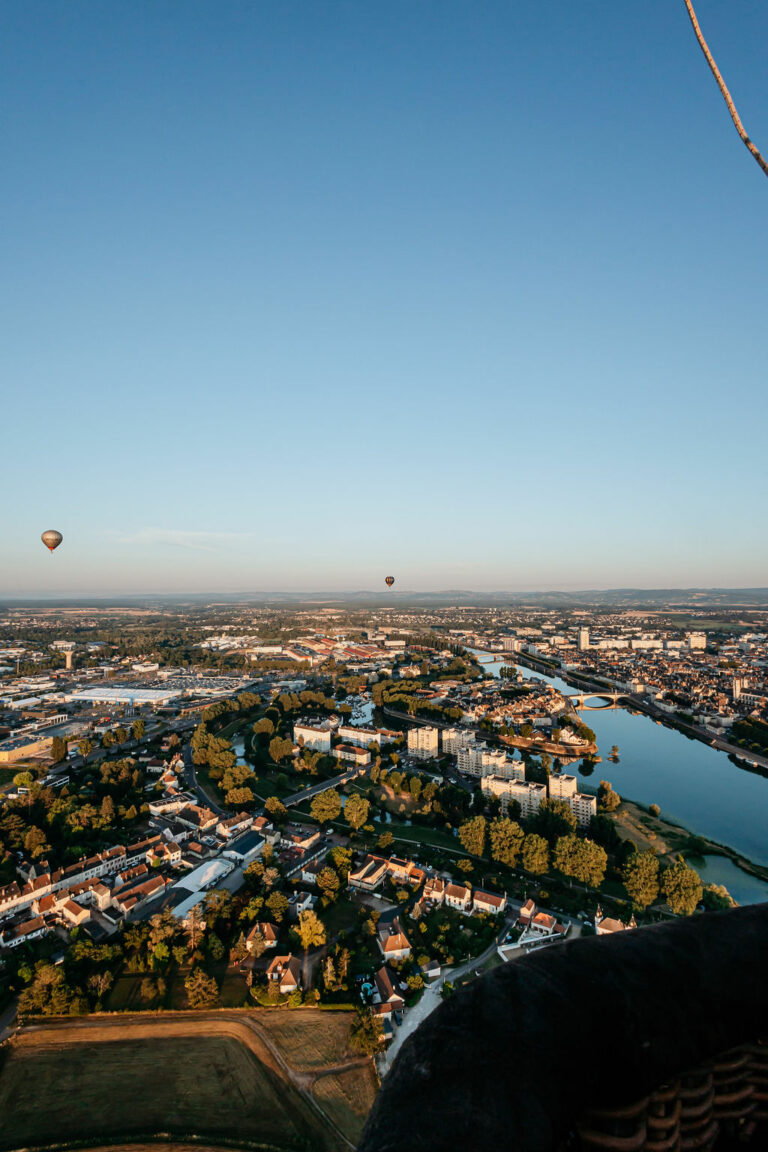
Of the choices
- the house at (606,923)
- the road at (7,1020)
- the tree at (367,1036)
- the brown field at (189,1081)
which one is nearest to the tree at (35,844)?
the road at (7,1020)

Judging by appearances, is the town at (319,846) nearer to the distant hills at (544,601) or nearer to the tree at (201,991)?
the tree at (201,991)

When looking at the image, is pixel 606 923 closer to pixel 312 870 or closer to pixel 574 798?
pixel 574 798

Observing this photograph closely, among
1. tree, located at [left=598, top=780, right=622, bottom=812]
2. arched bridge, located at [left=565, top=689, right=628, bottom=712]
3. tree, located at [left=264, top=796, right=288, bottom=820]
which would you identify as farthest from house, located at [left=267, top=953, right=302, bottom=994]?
arched bridge, located at [left=565, top=689, right=628, bottom=712]

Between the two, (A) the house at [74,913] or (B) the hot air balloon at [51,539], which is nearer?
(A) the house at [74,913]

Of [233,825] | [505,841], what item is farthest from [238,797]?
[505,841]

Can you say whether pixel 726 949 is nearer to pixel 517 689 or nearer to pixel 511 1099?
pixel 511 1099

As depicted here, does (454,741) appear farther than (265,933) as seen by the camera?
Yes
